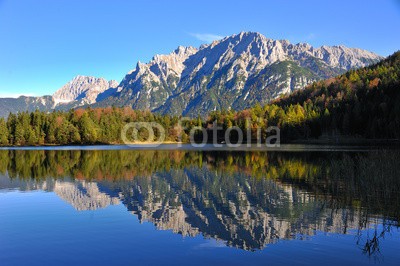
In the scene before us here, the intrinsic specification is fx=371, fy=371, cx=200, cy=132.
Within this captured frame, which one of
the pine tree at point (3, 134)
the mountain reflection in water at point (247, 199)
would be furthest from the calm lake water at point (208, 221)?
the pine tree at point (3, 134)

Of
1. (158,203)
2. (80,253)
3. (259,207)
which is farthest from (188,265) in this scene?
(158,203)

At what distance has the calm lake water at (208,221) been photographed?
755 inches

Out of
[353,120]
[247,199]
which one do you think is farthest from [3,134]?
[247,199]

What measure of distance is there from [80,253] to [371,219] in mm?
19270

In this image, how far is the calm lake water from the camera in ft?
63.0

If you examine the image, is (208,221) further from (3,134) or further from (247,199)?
(3,134)

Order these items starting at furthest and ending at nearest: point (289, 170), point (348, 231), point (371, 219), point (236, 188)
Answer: point (289, 170), point (236, 188), point (371, 219), point (348, 231)

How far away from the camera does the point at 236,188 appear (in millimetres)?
41719

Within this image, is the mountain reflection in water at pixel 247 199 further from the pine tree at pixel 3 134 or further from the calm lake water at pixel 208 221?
the pine tree at pixel 3 134

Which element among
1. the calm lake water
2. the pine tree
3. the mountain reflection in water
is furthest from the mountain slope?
the pine tree

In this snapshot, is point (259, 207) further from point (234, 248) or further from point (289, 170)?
point (289, 170)

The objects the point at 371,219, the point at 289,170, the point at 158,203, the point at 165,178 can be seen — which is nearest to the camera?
the point at 371,219

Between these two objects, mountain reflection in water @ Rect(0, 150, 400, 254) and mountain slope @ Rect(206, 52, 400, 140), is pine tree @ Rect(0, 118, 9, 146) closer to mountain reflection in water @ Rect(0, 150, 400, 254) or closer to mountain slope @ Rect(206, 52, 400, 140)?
mountain slope @ Rect(206, 52, 400, 140)

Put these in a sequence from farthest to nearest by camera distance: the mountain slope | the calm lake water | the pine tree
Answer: the pine tree → the mountain slope → the calm lake water
